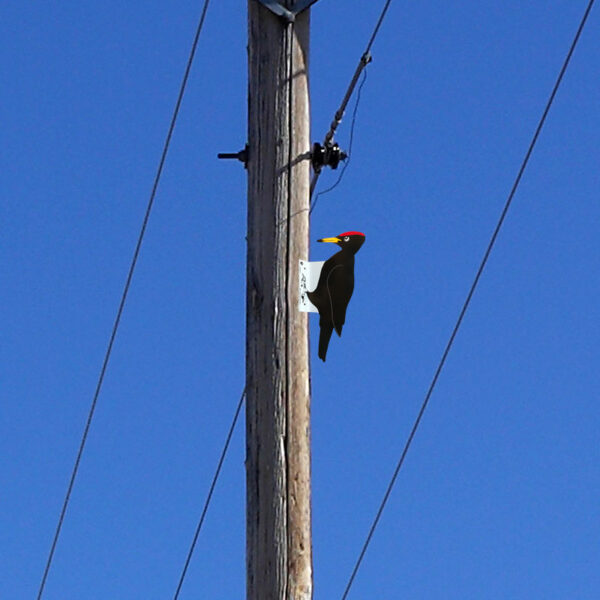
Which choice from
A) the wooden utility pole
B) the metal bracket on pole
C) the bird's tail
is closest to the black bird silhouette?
the bird's tail

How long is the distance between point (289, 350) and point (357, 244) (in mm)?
632

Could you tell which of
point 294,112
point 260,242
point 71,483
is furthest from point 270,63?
point 71,483

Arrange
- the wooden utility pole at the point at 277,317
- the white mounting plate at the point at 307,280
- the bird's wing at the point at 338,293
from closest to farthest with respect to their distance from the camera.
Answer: the wooden utility pole at the point at 277,317 < the white mounting plate at the point at 307,280 < the bird's wing at the point at 338,293

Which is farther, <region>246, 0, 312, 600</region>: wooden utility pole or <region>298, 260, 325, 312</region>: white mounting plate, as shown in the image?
<region>298, 260, 325, 312</region>: white mounting plate

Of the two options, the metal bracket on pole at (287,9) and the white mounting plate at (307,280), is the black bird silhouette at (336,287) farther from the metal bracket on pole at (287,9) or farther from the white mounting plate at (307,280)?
the metal bracket on pole at (287,9)

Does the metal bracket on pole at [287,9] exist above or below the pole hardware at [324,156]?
above

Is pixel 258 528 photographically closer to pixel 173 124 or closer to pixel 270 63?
pixel 270 63

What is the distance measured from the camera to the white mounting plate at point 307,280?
4992 millimetres

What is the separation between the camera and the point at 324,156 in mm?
5219

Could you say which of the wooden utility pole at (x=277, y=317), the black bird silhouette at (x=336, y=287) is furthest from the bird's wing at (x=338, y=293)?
the wooden utility pole at (x=277, y=317)

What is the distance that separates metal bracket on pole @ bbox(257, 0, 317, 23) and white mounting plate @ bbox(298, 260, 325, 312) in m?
1.04

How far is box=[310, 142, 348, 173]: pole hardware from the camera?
5203mm

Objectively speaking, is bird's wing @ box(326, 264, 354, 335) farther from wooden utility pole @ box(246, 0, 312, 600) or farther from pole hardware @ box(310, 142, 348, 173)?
pole hardware @ box(310, 142, 348, 173)

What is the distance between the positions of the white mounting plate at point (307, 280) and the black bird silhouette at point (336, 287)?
2cm
